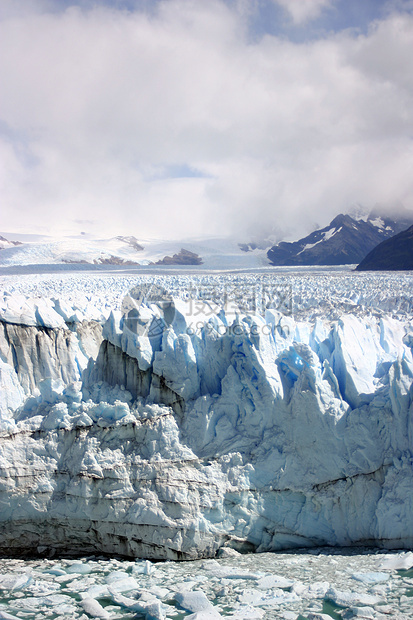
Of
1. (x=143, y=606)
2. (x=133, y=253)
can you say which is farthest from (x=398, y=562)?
(x=133, y=253)

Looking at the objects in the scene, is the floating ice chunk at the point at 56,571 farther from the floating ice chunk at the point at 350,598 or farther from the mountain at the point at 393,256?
the mountain at the point at 393,256

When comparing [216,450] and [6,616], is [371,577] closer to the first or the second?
[216,450]

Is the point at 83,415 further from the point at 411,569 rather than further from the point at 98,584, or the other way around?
the point at 411,569

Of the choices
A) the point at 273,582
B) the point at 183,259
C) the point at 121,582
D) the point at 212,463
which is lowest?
the point at 121,582

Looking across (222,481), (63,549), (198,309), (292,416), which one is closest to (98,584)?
(63,549)

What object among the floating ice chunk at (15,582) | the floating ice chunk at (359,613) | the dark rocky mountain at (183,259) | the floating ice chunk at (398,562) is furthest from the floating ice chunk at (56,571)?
the dark rocky mountain at (183,259)
